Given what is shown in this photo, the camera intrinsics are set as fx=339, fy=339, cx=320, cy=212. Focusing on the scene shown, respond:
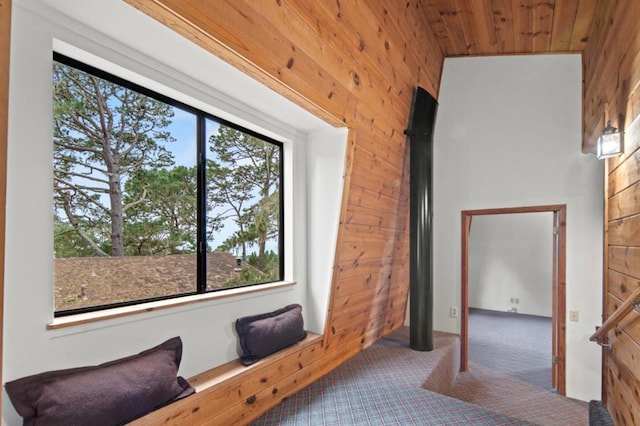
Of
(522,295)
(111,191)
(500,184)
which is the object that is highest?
(500,184)

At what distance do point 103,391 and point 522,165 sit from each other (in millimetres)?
3931

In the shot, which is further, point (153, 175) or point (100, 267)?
point (153, 175)

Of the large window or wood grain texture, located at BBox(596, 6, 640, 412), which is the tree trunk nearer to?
the large window

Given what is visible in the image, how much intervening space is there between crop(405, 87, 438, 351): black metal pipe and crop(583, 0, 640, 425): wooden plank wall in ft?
4.13

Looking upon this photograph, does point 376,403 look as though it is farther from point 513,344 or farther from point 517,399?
point 513,344

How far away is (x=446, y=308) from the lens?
155 inches

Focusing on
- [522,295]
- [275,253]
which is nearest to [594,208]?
[275,253]

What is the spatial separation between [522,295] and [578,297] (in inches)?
127

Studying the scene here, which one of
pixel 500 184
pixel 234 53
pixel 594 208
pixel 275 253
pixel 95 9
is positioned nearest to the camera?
pixel 95 9

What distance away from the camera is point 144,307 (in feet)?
5.28

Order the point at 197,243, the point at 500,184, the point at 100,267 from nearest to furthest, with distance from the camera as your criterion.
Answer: the point at 100,267 → the point at 197,243 → the point at 500,184

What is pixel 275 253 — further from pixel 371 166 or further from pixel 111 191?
pixel 111 191

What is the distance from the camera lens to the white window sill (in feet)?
4.37

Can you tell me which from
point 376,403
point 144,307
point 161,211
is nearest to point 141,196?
point 161,211
